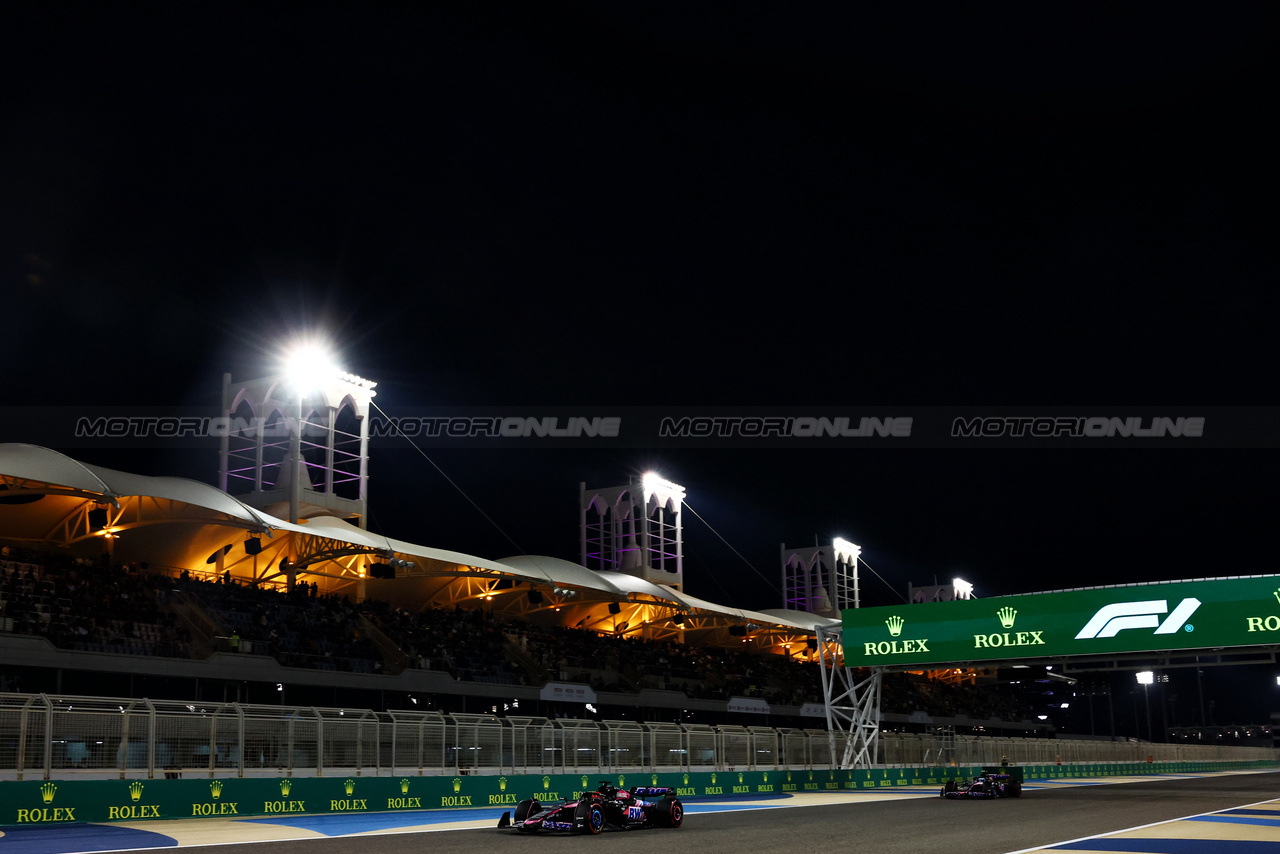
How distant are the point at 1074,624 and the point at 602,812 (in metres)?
20.0

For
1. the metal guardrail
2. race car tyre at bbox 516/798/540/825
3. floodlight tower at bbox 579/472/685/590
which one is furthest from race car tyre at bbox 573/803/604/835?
floodlight tower at bbox 579/472/685/590

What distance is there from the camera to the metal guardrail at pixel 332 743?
19.2m

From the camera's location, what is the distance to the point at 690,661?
2306 inches

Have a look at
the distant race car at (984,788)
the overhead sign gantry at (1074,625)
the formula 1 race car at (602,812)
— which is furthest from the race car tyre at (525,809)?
the overhead sign gantry at (1074,625)

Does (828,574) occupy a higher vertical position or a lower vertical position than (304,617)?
higher

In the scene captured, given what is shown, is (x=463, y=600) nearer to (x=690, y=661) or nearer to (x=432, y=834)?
(x=690, y=661)

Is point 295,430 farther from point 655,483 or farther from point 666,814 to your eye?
point 666,814

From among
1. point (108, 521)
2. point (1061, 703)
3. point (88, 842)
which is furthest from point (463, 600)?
point (1061, 703)

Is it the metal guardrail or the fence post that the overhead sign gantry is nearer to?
the metal guardrail

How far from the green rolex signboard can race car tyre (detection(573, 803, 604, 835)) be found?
1973 cm

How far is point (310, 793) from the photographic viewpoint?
22.2m

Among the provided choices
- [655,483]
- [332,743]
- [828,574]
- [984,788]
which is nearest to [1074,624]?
[984,788]

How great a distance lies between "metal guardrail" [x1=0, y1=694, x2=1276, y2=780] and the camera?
62.8 feet

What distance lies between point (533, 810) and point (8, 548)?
21.4m
